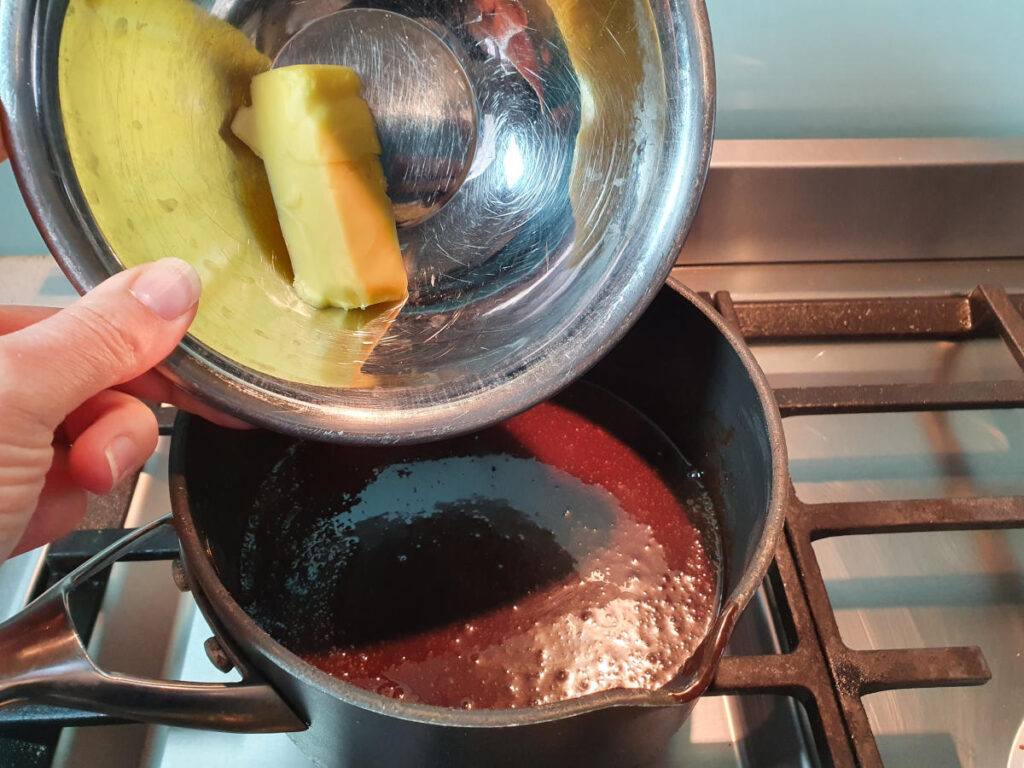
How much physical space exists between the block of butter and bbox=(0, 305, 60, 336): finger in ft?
0.71

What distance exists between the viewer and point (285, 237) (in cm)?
59

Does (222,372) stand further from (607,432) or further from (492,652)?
(607,432)

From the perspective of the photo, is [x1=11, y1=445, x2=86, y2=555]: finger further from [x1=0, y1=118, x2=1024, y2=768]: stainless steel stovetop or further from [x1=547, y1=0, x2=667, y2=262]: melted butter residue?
[x1=547, y1=0, x2=667, y2=262]: melted butter residue

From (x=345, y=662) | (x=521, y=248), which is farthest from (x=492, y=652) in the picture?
(x=521, y=248)

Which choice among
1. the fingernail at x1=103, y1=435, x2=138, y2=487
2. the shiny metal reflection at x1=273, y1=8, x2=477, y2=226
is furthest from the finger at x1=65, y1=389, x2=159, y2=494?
the shiny metal reflection at x1=273, y1=8, x2=477, y2=226

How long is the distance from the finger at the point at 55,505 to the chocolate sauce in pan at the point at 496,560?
150 mm

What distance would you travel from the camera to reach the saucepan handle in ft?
1.47

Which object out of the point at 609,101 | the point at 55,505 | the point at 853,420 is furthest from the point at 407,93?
the point at 853,420

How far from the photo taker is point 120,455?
56cm

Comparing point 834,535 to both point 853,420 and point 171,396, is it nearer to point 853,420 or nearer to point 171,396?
point 853,420

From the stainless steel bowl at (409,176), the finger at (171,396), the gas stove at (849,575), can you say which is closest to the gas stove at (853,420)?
the gas stove at (849,575)

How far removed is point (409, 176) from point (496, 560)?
0.36 metres

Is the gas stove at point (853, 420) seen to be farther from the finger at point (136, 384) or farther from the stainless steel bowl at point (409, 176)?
the stainless steel bowl at point (409, 176)

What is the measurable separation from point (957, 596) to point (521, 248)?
20.2 inches
